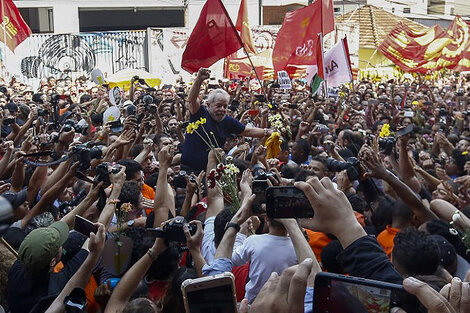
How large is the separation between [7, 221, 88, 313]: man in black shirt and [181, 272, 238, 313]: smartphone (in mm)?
1206

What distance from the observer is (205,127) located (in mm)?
7457

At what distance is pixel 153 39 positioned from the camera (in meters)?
32.9

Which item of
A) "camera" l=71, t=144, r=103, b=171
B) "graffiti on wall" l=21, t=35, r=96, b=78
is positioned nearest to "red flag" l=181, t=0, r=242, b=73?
"camera" l=71, t=144, r=103, b=171

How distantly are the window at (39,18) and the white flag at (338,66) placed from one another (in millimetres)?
28399

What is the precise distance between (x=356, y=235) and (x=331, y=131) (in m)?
8.33

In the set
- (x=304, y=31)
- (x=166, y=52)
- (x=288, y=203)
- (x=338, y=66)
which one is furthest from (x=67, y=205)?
(x=166, y=52)

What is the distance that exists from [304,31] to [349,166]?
1017cm

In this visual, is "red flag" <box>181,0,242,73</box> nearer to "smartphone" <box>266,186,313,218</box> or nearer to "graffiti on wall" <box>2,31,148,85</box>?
"smartphone" <box>266,186,313,218</box>

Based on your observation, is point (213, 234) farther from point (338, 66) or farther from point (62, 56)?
point (62, 56)

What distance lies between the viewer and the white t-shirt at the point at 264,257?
394cm

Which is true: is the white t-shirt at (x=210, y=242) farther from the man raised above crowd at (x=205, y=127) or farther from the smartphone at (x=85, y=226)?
the man raised above crowd at (x=205, y=127)

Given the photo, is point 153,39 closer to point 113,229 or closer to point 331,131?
point 331,131

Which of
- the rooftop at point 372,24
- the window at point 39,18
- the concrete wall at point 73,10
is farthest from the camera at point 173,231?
the window at point 39,18

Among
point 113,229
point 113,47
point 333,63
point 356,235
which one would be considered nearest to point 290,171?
point 113,229
